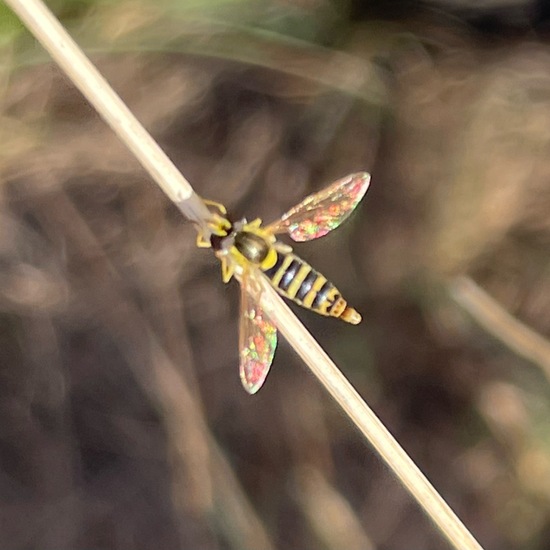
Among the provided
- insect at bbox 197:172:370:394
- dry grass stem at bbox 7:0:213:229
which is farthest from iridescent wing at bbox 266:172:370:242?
dry grass stem at bbox 7:0:213:229

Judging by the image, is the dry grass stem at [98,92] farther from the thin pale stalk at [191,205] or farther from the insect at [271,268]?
the insect at [271,268]

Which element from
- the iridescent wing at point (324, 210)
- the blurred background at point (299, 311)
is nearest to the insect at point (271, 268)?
the iridescent wing at point (324, 210)

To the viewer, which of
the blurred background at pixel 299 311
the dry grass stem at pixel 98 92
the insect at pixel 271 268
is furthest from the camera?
the blurred background at pixel 299 311

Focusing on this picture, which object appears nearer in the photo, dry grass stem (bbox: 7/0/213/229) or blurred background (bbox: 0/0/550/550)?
dry grass stem (bbox: 7/0/213/229)

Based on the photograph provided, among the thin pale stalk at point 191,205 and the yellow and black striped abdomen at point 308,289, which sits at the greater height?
the thin pale stalk at point 191,205

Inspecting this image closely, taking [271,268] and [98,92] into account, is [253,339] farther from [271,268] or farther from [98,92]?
[98,92]

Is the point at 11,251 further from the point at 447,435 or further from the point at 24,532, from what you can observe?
the point at 447,435

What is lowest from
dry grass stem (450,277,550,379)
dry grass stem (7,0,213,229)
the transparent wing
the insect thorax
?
dry grass stem (450,277,550,379)

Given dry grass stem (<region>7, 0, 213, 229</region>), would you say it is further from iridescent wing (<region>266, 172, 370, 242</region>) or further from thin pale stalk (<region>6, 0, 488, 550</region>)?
iridescent wing (<region>266, 172, 370, 242</region>)
